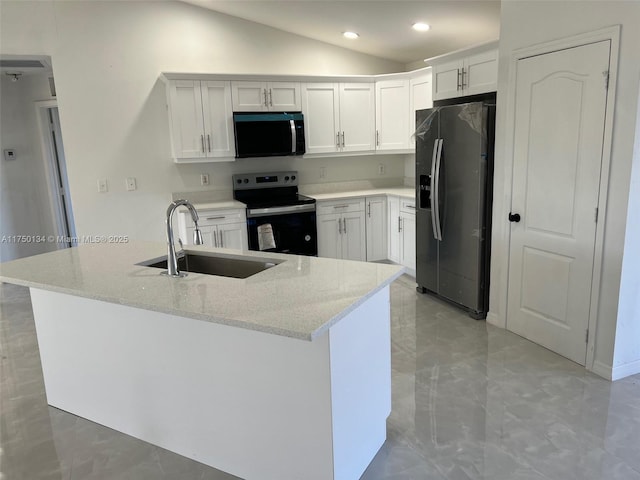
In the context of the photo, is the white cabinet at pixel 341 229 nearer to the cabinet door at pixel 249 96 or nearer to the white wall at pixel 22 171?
the cabinet door at pixel 249 96

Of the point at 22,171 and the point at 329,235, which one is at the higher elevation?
the point at 22,171

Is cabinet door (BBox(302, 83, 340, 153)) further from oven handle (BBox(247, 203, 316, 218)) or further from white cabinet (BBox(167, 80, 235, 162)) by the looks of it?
white cabinet (BBox(167, 80, 235, 162))

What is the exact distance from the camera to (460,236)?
3771mm

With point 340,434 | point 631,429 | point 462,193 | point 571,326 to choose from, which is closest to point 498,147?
point 462,193

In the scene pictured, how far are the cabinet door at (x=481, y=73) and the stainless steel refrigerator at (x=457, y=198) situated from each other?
0.79 ft

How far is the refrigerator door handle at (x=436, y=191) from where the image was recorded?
3.79m

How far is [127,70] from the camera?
4.57 m

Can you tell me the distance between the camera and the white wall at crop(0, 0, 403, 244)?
4.34m

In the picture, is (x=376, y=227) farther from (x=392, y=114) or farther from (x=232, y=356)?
(x=232, y=356)

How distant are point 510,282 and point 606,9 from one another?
182 cm

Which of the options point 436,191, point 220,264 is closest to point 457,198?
point 436,191

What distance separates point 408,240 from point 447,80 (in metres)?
1.60

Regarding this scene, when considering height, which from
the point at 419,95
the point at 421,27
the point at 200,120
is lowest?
the point at 200,120

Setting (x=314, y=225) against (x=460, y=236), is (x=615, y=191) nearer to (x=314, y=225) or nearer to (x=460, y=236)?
(x=460, y=236)
